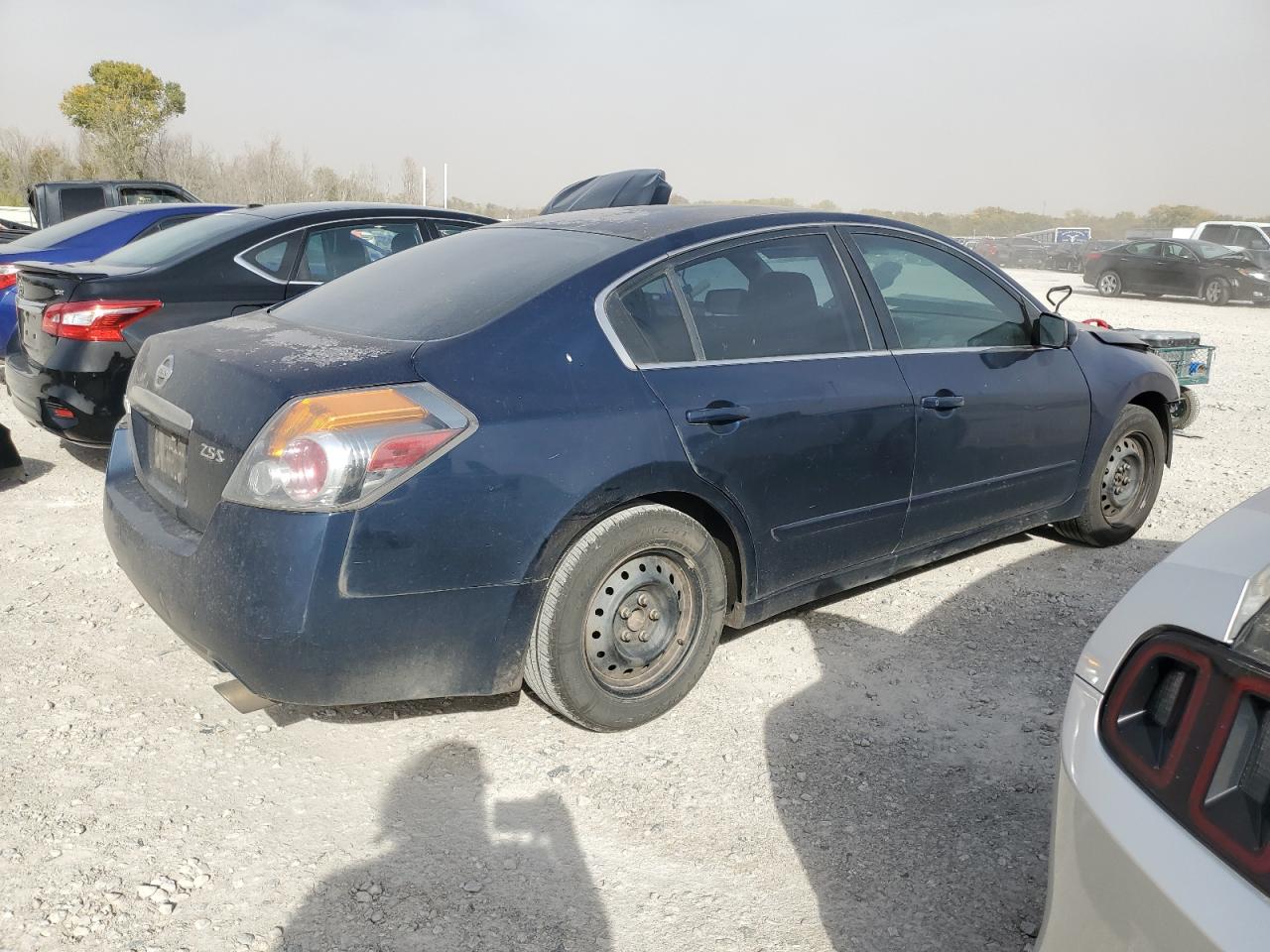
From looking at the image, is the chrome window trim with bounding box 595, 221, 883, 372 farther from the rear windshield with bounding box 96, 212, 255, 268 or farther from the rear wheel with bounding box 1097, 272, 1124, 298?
the rear wheel with bounding box 1097, 272, 1124, 298

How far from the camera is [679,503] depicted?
3.30 meters

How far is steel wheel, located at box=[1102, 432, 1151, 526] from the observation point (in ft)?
16.4

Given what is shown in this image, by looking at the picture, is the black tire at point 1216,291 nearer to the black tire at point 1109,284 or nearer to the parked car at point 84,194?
the black tire at point 1109,284

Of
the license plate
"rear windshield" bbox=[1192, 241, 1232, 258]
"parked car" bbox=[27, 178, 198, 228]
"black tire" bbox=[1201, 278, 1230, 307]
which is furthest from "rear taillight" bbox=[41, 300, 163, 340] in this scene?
"rear windshield" bbox=[1192, 241, 1232, 258]

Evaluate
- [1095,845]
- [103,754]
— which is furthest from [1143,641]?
[103,754]

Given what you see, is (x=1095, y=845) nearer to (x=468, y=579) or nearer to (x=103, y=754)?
(x=468, y=579)

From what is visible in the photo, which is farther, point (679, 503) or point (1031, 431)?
point (1031, 431)

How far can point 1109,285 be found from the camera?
2291cm

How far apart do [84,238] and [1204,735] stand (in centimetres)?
721

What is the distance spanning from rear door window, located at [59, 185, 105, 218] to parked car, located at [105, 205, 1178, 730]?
36.4 ft

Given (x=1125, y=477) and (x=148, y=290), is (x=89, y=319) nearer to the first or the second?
(x=148, y=290)

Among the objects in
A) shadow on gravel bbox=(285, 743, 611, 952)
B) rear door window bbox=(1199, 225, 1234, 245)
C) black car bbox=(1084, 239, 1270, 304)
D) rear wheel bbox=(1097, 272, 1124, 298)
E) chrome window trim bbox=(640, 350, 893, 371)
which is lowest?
shadow on gravel bbox=(285, 743, 611, 952)

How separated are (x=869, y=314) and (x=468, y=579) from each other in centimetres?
187

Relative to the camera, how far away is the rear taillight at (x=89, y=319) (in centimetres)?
529
